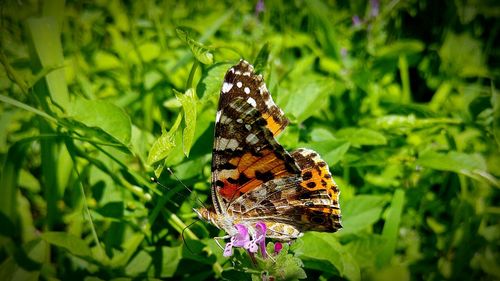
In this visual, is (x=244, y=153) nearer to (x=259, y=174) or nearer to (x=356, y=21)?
(x=259, y=174)

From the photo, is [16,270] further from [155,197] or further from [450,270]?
[450,270]

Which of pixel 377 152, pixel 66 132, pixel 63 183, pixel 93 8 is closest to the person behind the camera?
pixel 66 132

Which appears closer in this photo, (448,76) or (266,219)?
(266,219)

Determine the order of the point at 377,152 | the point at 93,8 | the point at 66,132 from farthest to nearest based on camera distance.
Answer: the point at 93,8 → the point at 377,152 → the point at 66,132

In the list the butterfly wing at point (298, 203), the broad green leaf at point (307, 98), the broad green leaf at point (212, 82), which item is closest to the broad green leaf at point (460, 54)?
the broad green leaf at point (307, 98)

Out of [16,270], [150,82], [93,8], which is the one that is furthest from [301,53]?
[16,270]

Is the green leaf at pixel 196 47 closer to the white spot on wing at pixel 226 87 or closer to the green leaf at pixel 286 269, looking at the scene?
the white spot on wing at pixel 226 87

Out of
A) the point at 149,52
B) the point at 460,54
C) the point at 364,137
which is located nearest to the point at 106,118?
the point at 364,137
